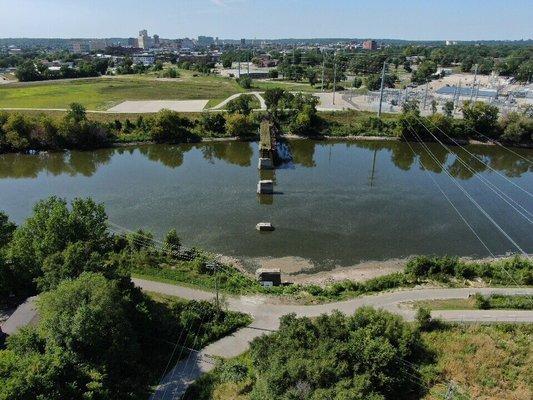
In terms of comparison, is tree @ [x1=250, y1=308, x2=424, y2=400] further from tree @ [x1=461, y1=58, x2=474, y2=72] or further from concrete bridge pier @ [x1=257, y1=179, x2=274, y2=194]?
tree @ [x1=461, y1=58, x2=474, y2=72]

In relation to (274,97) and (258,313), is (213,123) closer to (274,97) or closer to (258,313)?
(274,97)

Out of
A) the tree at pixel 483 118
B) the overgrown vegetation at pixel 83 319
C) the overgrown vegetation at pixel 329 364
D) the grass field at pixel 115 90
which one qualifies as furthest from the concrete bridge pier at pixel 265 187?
the grass field at pixel 115 90

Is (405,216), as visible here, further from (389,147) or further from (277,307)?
(389,147)

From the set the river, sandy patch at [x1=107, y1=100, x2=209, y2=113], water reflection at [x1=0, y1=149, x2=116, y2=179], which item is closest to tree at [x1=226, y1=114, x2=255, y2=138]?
the river

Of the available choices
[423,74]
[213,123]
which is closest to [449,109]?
[213,123]

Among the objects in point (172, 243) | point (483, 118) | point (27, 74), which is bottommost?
point (172, 243)
